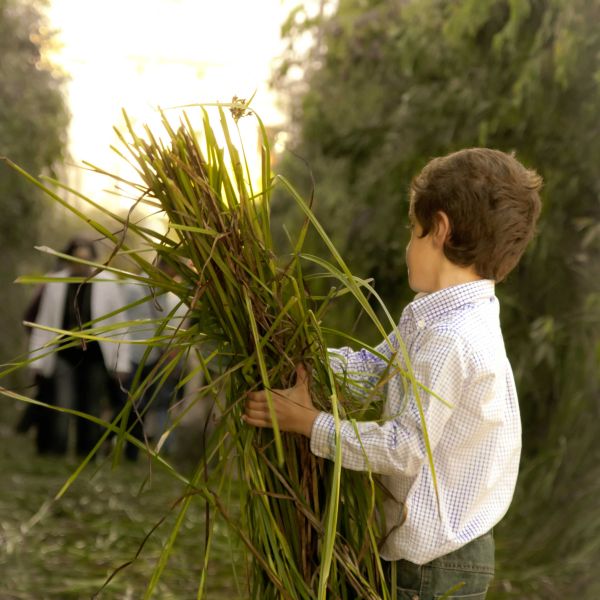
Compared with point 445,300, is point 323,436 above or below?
below

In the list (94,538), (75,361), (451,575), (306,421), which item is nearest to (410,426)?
(306,421)

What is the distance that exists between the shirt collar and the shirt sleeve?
66 millimetres

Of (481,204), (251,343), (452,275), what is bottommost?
(251,343)

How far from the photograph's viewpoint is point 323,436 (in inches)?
54.1

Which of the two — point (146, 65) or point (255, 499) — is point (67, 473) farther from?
point (255, 499)

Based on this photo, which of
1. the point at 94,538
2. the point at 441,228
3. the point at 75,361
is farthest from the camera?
the point at 75,361

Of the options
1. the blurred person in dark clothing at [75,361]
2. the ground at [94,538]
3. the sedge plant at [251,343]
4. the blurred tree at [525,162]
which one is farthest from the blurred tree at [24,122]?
the sedge plant at [251,343]

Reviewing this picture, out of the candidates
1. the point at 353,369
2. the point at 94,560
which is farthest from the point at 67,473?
the point at 353,369

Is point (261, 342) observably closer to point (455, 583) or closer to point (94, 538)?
point (455, 583)

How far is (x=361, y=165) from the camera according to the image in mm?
4496

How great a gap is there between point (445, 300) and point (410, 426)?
0.67 ft

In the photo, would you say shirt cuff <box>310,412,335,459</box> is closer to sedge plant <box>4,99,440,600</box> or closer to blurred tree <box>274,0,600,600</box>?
sedge plant <box>4,99,440,600</box>

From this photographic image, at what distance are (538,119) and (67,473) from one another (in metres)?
3.02

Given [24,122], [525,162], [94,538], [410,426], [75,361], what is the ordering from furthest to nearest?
1. [24,122]
2. [75,361]
3. [94,538]
4. [525,162]
5. [410,426]
